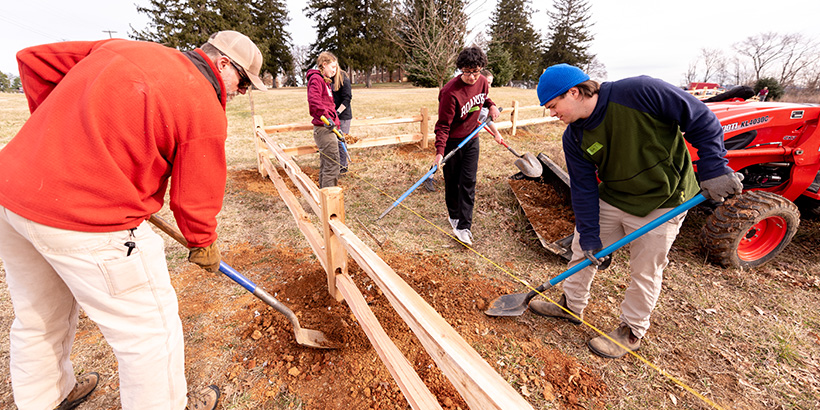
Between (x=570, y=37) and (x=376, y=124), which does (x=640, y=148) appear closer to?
(x=376, y=124)

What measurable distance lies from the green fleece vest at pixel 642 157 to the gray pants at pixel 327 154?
391 centimetres

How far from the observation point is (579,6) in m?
43.1

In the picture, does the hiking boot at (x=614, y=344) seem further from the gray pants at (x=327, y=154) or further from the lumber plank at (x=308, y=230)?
the gray pants at (x=327, y=154)

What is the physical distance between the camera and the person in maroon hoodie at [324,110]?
208 inches

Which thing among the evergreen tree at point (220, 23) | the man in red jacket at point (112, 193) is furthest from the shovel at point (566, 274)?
the evergreen tree at point (220, 23)

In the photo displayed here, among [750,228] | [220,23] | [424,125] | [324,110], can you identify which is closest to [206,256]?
[324,110]

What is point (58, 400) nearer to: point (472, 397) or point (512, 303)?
point (472, 397)

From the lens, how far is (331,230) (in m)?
2.68

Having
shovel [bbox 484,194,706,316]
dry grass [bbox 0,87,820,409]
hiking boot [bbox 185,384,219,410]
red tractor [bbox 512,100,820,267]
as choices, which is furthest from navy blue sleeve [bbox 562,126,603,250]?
hiking boot [bbox 185,384,219,410]

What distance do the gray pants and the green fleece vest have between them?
3.91 metres

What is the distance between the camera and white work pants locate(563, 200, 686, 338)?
2367 mm

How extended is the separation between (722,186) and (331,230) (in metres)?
2.58

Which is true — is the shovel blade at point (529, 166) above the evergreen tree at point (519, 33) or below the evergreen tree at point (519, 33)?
below

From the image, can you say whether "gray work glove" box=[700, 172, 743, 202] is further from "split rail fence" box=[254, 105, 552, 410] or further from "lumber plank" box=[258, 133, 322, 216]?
"lumber plank" box=[258, 133, 322, 216]
